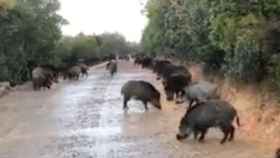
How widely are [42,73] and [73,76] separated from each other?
12.8 meters

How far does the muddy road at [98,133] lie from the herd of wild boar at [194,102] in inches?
14.6

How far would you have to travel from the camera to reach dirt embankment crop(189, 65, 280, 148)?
747 inches

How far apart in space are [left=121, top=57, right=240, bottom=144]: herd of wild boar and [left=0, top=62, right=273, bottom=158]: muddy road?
0.37 m

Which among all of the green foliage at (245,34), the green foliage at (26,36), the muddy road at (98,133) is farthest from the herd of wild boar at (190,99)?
the green foliage at (26,36)

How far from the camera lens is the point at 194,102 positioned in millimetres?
26828

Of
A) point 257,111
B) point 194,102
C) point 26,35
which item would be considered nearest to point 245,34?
point 257,111

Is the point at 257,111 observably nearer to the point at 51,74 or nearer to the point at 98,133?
the point at 98,133

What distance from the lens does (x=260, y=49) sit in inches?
835

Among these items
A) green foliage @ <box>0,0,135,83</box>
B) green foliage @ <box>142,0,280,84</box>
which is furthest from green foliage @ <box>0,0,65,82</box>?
green foliage @ <box>142,0,280,84</box>

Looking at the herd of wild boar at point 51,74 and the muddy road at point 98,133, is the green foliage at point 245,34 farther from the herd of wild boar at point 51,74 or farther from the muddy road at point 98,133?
the herd of wild boar at point 51,74

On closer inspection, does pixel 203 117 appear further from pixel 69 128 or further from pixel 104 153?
pixel 69 128

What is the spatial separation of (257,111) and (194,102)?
5.51 metres

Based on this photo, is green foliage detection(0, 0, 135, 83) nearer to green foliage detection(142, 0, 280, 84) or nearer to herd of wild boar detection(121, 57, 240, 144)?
herd of wild boar detection(121, 57, 240, 144)

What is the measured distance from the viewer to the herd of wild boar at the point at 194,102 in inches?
721
